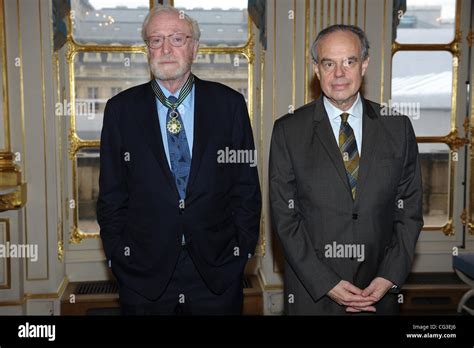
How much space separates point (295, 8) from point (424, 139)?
4.97ft

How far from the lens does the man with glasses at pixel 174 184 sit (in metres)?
1.89

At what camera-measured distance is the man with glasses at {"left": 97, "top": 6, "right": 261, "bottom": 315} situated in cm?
189

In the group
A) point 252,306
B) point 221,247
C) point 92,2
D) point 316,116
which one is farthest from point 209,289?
point 92,2

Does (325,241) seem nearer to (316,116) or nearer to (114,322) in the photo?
(316,116)

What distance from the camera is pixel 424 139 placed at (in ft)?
14.4

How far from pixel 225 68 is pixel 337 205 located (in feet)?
8.60

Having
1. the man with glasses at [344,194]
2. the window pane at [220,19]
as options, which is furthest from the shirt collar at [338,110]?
the window pane at [220,19]

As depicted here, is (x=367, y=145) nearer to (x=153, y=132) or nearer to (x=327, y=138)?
(x=327, y=138)

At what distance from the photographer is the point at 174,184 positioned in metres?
1.88

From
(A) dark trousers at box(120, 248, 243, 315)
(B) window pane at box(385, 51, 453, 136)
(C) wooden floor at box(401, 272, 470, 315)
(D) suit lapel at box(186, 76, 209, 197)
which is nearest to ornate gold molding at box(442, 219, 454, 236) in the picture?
(C) wooden floor at box(401, 272, 470, 315)

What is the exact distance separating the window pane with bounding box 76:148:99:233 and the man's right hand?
280 cm

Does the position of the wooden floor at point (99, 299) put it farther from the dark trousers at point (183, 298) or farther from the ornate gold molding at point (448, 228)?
the dark trousers at point (183, 298)

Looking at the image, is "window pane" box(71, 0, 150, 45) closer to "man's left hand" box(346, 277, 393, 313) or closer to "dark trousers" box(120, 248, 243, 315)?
"dark trousers" box(120, 248, 243, 315)

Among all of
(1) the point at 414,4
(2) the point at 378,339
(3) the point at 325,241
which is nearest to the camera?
(2) the point at 378,339
